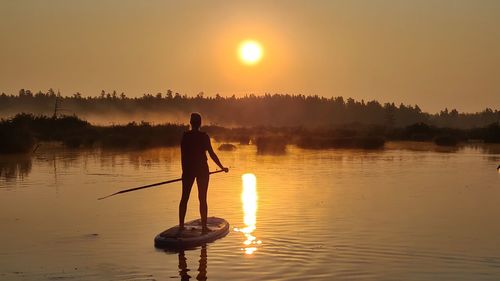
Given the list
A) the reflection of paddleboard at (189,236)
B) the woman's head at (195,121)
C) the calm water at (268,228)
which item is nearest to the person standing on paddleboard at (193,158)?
the woman's head at (195,121)

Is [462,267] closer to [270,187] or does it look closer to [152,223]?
[152,223]

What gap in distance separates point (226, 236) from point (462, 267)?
4.90 m

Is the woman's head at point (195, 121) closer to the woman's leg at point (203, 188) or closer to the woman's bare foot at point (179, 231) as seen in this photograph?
the woman's leg at point (203, 188)

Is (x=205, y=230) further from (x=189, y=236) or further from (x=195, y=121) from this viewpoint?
(x=195, y=121)

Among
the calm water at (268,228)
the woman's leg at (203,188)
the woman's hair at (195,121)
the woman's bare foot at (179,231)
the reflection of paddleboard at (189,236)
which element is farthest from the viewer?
the woman's leg at (203,188)

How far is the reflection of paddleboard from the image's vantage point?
41.5 feet

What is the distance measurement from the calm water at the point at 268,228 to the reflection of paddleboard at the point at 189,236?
0.20 meters

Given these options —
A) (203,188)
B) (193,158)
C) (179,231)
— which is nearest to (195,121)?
(193,158)

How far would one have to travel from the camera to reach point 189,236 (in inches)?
513

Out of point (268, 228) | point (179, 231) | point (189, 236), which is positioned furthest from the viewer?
point (268, 228)

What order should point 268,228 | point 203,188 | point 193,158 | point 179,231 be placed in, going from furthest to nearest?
point 268,228 < point 203,188 < point 193,158 < point 179,231

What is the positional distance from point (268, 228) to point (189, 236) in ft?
8.56

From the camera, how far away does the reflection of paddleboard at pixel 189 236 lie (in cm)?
1266

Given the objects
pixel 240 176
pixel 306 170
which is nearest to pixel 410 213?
pixel 240 176
